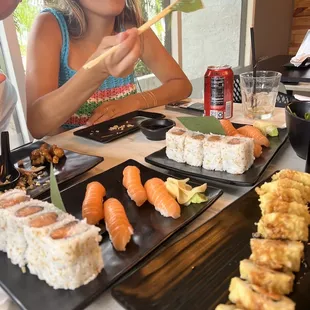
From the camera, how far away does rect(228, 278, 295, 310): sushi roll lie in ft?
1.60

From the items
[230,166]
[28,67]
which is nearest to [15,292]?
[230,166]

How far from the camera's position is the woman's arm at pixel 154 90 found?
1593 mm

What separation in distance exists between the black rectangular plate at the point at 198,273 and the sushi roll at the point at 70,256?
0.21 feet

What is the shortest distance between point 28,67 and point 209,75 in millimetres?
835

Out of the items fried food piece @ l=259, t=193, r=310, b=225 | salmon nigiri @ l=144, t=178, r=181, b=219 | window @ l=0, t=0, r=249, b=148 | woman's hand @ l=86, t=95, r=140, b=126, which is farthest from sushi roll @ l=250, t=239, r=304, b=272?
window @ l=0, t=0, r=249, b=148

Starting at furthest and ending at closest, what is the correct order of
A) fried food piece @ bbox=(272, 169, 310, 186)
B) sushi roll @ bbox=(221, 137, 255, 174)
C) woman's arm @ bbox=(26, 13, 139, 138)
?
woman's arm @ bbox=(26, 13, 139, 138)
sushi roll @ bbox=(221, 137, 255, 174)
fried food piece @ bbox=(272, 169, 310, 186)

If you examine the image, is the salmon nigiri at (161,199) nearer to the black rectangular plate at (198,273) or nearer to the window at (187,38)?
the black rectangular plate at (198,273)

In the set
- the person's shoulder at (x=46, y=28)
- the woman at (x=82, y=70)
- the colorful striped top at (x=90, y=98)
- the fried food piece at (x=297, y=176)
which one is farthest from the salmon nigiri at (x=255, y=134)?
the person's shoulder at (x=46, y=28)

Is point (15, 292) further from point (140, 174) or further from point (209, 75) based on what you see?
point (209, 75)

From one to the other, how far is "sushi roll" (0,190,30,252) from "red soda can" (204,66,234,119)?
85 cm

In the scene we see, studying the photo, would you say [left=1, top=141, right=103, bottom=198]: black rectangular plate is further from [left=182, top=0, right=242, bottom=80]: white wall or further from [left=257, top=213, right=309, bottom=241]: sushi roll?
[left=182, top=0, right=242, bottom=80]: white wall

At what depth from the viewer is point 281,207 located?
0.72 meters

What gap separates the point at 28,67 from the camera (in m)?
1.56

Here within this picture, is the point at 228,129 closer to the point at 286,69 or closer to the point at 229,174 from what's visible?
the point at 229,174
